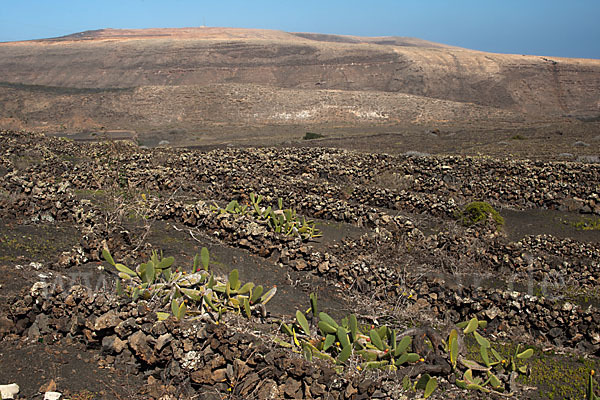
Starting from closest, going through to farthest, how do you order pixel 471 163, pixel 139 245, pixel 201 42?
1. pixel 139 245
2. pixel 471 163
3. pixel 201 42

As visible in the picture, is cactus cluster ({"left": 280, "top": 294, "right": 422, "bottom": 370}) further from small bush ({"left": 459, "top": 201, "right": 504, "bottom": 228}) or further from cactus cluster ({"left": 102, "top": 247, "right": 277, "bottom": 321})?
small bush ({"left": 459, "top": 201, "right": 504, "bottom": 228})

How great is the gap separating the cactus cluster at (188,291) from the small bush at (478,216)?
278 inches

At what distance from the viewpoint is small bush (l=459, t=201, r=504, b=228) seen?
37.4ft

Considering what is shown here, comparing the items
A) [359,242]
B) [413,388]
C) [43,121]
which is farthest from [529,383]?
[43,121]

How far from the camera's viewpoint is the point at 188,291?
223 inches

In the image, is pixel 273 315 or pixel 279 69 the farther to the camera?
pixel 279 69

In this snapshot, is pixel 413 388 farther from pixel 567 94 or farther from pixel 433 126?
pixel 567 94

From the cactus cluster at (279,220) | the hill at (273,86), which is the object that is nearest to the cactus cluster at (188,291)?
the cactus cluster at (279,220)

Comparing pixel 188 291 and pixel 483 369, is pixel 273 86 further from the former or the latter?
pixel 483 369

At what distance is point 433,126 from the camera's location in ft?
143

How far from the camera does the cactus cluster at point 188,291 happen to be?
5488mm

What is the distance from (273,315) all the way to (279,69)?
62879 mm

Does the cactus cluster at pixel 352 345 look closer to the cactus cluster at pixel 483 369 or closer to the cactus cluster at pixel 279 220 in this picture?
the cactus cluster at pixel 483 369

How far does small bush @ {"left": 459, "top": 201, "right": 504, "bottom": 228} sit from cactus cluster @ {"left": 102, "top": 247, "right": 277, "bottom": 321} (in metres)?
7.05
